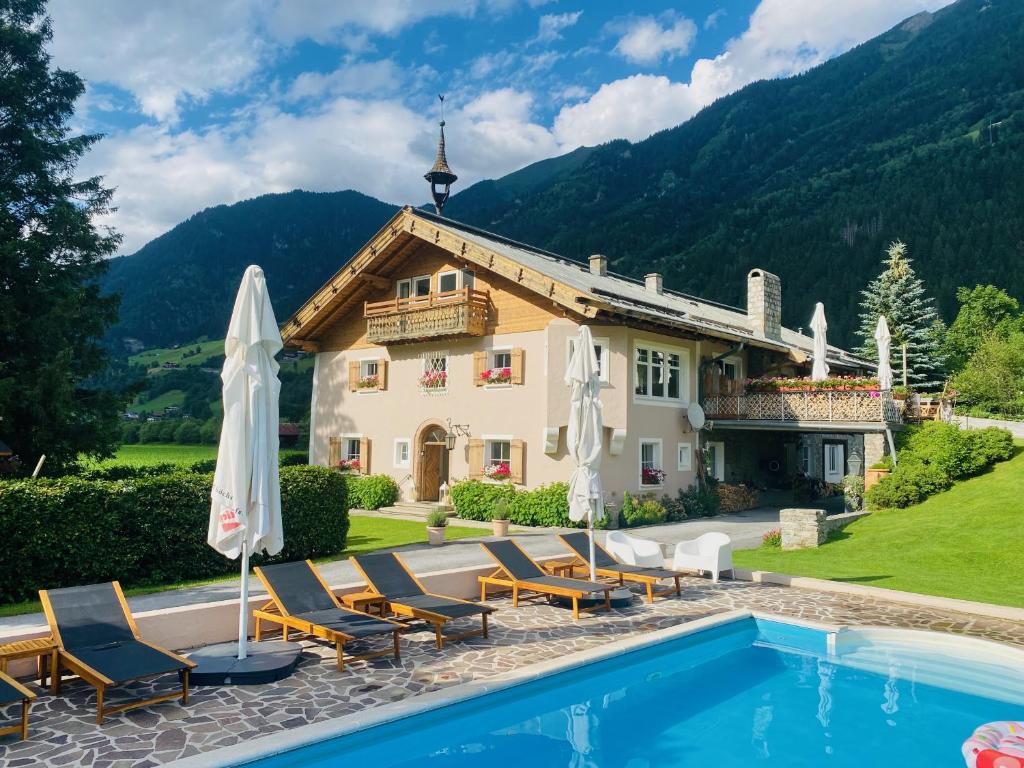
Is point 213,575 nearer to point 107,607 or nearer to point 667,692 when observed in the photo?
point 107,607

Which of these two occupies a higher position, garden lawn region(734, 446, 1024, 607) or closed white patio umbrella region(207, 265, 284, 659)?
closed white patio umbrella region(207, 265, 284, 659)

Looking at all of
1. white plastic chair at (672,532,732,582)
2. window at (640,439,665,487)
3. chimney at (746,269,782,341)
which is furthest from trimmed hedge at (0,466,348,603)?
chimney at (746,269,782,341)

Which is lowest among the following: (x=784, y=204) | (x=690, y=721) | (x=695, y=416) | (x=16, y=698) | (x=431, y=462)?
(x=690, y=721)

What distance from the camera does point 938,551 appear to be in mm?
13484

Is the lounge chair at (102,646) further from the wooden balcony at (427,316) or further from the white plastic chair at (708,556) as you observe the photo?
the wooden balcony at (427,316)

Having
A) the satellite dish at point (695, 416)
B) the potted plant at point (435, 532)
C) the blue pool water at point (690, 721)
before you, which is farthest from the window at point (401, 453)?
the blue pool water at point (690, 721)

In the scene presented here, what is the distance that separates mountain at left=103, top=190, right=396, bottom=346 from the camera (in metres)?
98.1

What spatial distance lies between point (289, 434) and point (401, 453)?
20346mm

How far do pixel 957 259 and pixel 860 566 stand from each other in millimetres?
57511

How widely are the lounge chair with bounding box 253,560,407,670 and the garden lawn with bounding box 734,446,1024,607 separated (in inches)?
322

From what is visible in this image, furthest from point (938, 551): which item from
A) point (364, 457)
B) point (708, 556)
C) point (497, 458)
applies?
point (364, 457)

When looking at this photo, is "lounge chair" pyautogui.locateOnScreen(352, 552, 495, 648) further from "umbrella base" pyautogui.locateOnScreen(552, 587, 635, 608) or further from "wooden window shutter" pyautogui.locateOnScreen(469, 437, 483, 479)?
"wooden window shutter" pyautogui.locateOnScreen(469, 437, 483, 479)

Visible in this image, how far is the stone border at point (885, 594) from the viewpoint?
9.30m

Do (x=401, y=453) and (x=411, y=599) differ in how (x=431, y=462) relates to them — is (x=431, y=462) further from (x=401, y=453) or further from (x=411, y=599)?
(x=411, y=599)
